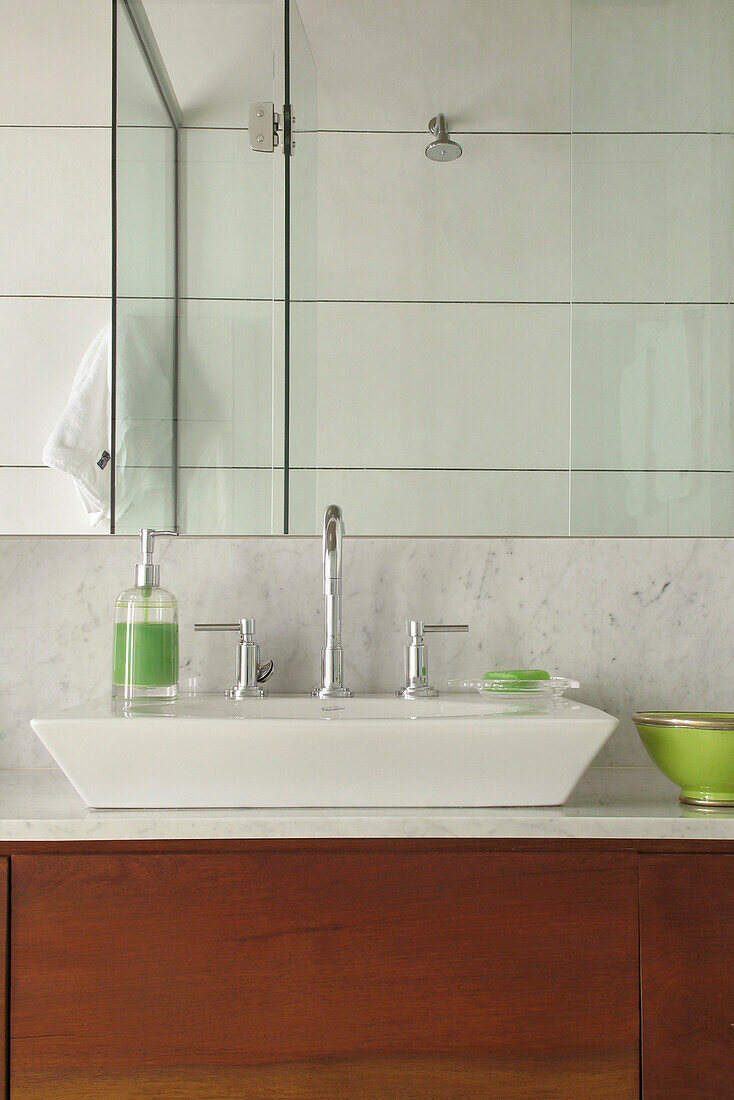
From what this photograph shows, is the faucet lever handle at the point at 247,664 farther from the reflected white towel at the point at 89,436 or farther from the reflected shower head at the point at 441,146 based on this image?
the reflected shower head at the point at 441,146

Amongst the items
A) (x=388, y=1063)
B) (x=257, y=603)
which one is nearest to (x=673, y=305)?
(x=257, y=603)

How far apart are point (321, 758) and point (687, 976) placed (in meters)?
0.42

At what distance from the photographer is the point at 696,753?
95 cm

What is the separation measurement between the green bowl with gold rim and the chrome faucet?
406mm

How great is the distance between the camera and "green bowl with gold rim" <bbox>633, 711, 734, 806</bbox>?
94 cm

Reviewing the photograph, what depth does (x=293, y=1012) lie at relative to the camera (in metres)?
0.85

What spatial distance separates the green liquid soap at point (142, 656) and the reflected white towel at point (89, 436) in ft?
0.87

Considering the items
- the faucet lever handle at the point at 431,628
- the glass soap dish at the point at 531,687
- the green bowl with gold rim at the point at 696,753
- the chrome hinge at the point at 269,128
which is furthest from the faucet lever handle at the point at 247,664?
the chrome hinge at the point at 269,128

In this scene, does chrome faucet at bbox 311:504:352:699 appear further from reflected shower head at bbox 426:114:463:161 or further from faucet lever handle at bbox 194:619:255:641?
reflected shower head at bbox 426:114:463:161

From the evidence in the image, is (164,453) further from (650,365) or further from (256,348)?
(650,365)

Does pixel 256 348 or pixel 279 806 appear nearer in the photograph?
pixel 279 806

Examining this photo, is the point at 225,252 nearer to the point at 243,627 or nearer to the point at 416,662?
the point at 243,627

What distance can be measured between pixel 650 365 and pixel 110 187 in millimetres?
857

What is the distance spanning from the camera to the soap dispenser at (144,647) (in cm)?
108
